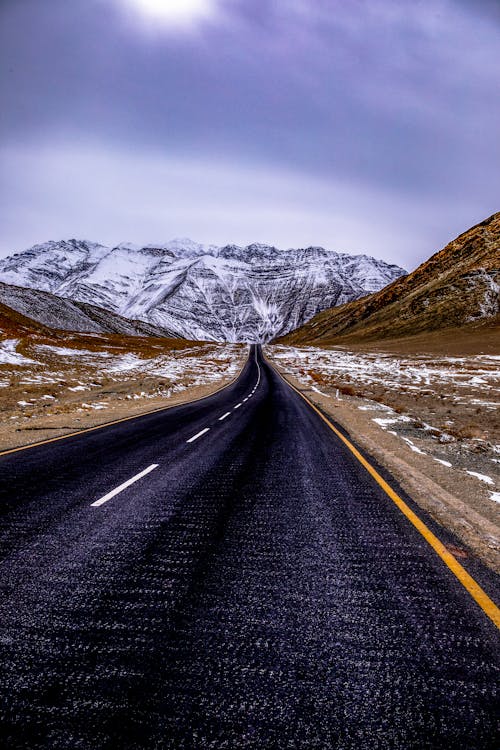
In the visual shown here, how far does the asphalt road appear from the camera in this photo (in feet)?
6.88

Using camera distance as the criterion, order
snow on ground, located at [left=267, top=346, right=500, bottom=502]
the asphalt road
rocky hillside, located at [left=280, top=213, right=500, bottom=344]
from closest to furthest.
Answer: the asphalt road
snow on ground, located at [left=267, top=346, right=500, bottom=502]
rocky hillside, located at [left=280, top=213, right=500, bottom=344]

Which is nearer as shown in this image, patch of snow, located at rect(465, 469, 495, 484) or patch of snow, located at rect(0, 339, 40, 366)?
patch of snow, located at rect(465, 469, 495, 484)

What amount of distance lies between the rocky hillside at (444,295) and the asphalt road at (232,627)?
9305 centimetres

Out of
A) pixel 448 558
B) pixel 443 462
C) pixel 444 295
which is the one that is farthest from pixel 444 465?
pixel 444 295

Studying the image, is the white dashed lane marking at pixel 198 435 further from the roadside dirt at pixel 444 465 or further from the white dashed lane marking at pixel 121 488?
the roadside dirt at pixel 444 465

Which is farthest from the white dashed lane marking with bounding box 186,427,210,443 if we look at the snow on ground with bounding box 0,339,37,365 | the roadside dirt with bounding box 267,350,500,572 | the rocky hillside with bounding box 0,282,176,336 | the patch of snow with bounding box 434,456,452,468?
the rocky hillside with bounding box 0,282,176,336

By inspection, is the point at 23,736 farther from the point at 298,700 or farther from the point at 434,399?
the point at 434,399

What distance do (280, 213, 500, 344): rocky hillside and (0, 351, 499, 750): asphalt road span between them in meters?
93.1

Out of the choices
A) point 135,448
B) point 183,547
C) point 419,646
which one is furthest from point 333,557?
point 135,448

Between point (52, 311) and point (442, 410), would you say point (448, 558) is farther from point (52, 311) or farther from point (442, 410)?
point (52, 311)

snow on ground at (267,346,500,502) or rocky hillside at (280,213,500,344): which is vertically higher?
rocky hillside at (280,213,500,344)

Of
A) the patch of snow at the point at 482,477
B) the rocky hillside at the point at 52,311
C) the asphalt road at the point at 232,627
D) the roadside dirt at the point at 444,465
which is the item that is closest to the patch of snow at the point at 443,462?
the roadside dirt at the point at 444,465

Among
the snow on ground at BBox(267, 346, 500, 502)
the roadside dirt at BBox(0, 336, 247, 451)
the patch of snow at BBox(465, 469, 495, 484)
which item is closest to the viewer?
the patch of snow at BBox(465, 469, 495, 484)

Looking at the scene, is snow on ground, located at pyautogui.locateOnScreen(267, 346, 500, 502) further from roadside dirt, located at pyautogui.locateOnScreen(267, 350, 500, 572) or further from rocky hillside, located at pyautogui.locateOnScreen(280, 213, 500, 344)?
rocky hillside, located at pyautogui.locateOnScreen(280, 213, 500, 344)
